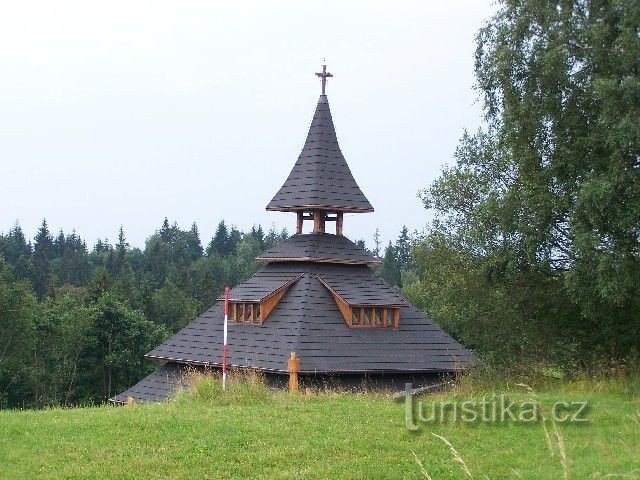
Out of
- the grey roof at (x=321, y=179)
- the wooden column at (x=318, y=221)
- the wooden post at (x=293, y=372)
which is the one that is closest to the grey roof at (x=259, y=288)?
the wooden column at (x=318, y=221)

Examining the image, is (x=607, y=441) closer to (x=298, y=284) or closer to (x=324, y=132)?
(x=298, y=284)

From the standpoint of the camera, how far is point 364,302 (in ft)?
93.6

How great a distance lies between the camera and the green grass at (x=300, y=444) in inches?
393

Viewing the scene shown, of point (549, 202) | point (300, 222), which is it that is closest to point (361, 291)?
point (300, 222)

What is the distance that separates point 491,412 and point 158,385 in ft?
61.4

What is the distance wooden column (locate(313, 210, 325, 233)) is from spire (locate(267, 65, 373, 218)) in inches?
9.5

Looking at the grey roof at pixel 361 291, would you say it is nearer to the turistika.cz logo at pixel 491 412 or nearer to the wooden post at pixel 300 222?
the wooden post at pixel 300 222

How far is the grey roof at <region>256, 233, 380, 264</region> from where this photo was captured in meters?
29.8

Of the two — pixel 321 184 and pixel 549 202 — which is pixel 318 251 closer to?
pixel 321 184

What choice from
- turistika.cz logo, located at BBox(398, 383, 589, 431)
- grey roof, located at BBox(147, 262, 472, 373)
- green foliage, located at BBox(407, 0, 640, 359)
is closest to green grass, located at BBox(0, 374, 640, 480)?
turistika.cz logo, located at BBox(398, 383, 589, 431)

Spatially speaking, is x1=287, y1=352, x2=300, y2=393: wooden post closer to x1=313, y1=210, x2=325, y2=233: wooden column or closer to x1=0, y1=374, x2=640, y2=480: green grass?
x1=313, y1=210, x2=325, y2=233: wooden column

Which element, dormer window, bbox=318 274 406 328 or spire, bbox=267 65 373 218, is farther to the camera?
spire, bbox=267 65 373 218

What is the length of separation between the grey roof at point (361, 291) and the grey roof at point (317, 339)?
0.07 metres

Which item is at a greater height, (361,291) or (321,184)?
(321,184)
